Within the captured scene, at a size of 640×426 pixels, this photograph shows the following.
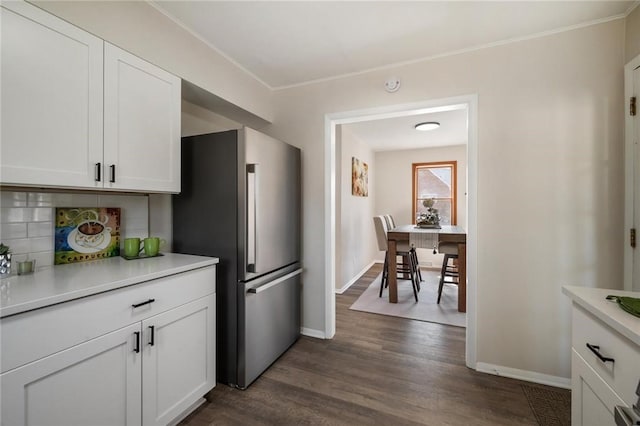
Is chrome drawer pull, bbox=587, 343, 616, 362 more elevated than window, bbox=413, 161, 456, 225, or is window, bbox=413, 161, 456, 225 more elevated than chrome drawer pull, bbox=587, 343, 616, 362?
window, bbox=413, 161, 456, 225

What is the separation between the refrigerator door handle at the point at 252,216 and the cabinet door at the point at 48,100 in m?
0.79

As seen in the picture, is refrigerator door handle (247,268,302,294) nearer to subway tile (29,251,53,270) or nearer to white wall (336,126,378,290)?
subway tile (29,251,53,270)

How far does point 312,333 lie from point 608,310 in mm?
2164


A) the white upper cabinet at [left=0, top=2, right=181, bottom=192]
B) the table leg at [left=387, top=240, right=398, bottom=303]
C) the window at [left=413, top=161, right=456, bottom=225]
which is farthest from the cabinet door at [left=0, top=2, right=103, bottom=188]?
the window at [left=413, top=161, right=456, bottom=225]

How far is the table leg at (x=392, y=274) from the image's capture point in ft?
11.6

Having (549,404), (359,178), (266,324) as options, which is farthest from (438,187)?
(266,324)

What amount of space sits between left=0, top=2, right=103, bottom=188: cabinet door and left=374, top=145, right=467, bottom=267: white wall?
17.6ft

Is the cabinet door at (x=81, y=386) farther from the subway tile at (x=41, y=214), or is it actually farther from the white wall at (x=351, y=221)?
the white wall at (x=351, y=221)

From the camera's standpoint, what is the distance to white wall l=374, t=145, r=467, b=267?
5.54m

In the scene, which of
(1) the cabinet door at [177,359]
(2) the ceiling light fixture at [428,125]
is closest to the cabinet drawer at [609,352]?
(1) the cabinet door at [177,359]

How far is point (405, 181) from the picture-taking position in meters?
5.93

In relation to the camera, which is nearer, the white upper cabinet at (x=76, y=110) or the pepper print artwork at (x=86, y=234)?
the white upper cabinet at (x=76, y=110)

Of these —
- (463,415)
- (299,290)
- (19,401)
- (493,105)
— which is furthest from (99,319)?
(493,105)

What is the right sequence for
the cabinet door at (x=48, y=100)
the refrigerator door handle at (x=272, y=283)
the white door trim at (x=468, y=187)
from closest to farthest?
the cabinet door at (x=48, y=100)
the refrigerator door handle at (x=272, y=283)
the white door trim at (x=468, y=187)
